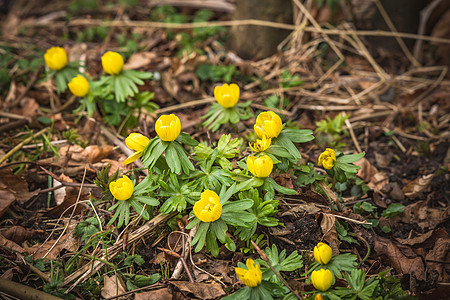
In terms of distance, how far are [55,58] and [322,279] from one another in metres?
2.25

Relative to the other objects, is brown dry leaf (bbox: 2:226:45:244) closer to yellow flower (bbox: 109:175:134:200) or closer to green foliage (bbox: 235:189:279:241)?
yellow flower (bbox: 109:175:134:200)

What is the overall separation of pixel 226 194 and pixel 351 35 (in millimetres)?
2726

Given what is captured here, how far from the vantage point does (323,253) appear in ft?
5.62

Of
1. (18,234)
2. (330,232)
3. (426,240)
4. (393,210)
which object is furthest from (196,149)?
(426,240)

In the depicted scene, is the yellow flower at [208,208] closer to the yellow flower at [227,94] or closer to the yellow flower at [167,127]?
the yellow flower at [167,127]

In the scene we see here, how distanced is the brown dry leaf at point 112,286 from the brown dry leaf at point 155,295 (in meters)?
0.09

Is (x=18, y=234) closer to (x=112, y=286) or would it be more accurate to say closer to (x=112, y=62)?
(x=112, y=286)

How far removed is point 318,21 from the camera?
387 cm

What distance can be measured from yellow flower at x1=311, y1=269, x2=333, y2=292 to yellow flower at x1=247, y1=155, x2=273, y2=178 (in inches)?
19.6

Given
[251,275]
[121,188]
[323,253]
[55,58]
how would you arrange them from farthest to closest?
[55,58], [121,188], [323,253], [251,275]

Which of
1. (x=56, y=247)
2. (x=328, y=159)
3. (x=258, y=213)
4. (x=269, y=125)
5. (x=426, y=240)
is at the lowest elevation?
(x=426, y=240)

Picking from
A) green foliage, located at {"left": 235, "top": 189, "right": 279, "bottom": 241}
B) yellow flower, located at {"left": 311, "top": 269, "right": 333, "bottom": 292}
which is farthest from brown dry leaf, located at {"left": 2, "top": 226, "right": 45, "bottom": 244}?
yellow flower, located at {"left": 311, "top": 269, "right": 333, "bottom": 292}

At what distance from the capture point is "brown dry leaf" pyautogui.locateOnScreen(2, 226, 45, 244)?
2131 millimetres

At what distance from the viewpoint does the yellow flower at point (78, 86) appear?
2.51 meters
